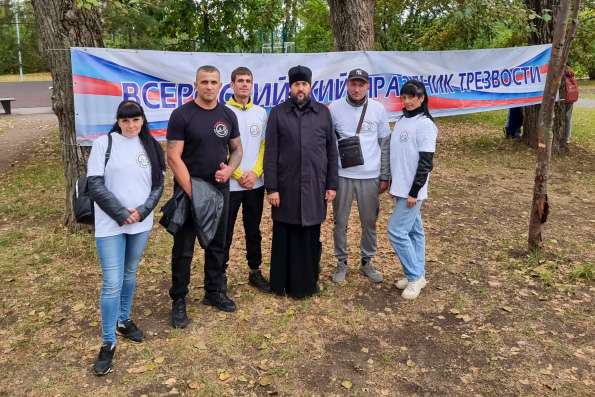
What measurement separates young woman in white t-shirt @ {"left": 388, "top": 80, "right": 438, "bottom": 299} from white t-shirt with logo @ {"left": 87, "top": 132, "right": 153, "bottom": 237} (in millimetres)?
1993

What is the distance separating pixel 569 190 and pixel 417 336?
512cm

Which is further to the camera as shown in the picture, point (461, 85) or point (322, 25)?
point (322, 25)

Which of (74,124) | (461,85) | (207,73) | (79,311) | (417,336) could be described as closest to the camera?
(207,73)

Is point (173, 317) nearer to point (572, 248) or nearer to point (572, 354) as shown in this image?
point (572, 354)

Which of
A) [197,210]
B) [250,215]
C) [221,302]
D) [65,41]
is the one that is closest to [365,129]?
[250,215]

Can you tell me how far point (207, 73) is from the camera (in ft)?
11.7

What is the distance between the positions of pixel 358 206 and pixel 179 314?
5.77 feet

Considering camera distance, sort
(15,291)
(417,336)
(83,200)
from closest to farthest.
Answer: (83,200), (417,336), (15,291)

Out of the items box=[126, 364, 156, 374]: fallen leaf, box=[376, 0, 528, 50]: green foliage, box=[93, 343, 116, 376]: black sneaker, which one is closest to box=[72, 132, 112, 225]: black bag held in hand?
box=[93, 343, 116, 376]: black sneaker

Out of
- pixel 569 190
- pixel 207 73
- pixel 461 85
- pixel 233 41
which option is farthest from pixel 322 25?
pixel 207 73

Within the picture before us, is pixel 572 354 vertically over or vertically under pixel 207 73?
under

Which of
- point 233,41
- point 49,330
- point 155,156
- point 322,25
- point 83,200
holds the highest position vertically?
point 322,25

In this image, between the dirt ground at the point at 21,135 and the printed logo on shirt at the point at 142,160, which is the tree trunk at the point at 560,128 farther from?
the dirt ground at the point at 21,135

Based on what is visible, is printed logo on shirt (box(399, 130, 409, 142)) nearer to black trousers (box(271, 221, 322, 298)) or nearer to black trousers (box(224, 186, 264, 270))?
black trousers (box(271, 221, 322, 298))
